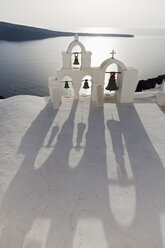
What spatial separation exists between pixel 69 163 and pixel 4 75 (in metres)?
70.4

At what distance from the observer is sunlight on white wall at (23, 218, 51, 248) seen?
4449mm

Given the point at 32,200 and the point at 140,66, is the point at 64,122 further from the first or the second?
the point at 140,66

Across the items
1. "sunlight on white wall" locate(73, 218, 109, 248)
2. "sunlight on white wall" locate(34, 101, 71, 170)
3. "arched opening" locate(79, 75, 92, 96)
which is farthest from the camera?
"arched opening" locate(79, 75, 92, 96)

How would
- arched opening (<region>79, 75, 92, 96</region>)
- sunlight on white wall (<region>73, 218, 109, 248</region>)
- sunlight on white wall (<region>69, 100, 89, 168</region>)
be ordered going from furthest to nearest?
arched opening (<region>79, 75, 92, 96</region>) → sunlight on white wall (<region>69, 100, 89, 168</region>) → sunlight on white wall (<region>73, 218, 109, 248</region>)

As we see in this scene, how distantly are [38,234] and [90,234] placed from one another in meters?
1.67

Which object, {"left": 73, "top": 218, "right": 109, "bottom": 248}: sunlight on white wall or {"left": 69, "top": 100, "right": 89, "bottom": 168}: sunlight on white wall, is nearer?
{"left": 73, "top": 218, "right": 109, "bottom": 248}: sunlight on white wall

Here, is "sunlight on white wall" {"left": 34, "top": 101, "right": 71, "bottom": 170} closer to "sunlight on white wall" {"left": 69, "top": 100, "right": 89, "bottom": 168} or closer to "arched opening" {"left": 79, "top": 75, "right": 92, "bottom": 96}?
"sunlight on white wall" {"left": 69, "top": 100, "right": 89, "bottom": 168}

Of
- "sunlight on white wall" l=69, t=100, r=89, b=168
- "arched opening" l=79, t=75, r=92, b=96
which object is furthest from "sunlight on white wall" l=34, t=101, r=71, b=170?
"arched opening" l=79, t=75, r=92, b=96

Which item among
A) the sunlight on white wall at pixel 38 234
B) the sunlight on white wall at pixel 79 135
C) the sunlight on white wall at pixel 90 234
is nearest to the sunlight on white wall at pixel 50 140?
the sunlight on white wall at pixel 79 135

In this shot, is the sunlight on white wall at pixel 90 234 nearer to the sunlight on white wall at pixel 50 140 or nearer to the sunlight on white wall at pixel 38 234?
the sunlight on white wall at pixel 38 234

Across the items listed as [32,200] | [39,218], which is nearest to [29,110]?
[32,200]

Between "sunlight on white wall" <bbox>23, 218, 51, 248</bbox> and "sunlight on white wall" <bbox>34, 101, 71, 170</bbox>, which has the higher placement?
"sunlight on white wall" <bbox>34, 101, 71, 170</bbox>

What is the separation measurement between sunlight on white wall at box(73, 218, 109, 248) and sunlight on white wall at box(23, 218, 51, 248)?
98 cm

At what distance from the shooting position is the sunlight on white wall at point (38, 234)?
4449 millimetres
